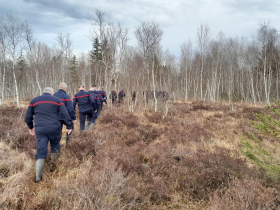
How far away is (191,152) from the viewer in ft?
15.7

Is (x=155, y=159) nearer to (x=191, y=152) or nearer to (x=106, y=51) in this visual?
(x=191, y=152)

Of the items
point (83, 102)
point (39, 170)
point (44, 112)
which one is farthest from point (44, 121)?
point (83, 102)

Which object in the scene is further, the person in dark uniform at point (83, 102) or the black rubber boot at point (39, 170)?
the person in dark uniform at point (83, 102)

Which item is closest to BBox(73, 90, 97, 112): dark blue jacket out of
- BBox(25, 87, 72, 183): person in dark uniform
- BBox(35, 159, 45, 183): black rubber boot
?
BBox(25, 87, 72, 183): person in dark uniform

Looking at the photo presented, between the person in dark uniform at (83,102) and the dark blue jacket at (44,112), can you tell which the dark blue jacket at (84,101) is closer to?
Answer: the person in dark uniform at (83,102)

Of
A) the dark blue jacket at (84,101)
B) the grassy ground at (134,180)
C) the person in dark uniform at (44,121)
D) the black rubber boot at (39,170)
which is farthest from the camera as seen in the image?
the dark blue jacket at (84,101)

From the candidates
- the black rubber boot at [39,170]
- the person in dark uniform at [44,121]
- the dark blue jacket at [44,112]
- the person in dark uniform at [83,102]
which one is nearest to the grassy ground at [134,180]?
the black rubber boot at [39,170]

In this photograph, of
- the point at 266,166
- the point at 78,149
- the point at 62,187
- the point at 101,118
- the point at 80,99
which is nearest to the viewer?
the point at 62,187

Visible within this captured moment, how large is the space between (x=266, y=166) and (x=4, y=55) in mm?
21450

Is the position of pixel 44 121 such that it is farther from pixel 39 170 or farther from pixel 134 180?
pixel 134 180

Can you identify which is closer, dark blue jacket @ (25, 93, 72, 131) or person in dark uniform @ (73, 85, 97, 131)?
dark blue jacket @ (25, 93, 72, 131)

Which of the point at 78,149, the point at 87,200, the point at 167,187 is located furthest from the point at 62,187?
the point at 167,187

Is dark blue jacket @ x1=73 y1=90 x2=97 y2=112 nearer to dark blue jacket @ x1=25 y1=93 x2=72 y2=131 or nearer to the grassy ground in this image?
the grassy ground

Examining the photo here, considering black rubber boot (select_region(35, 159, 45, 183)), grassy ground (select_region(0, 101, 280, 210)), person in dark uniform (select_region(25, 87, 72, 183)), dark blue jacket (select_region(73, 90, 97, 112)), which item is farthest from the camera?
dark blue jacket (select_region(73, 90, 97, 112))
